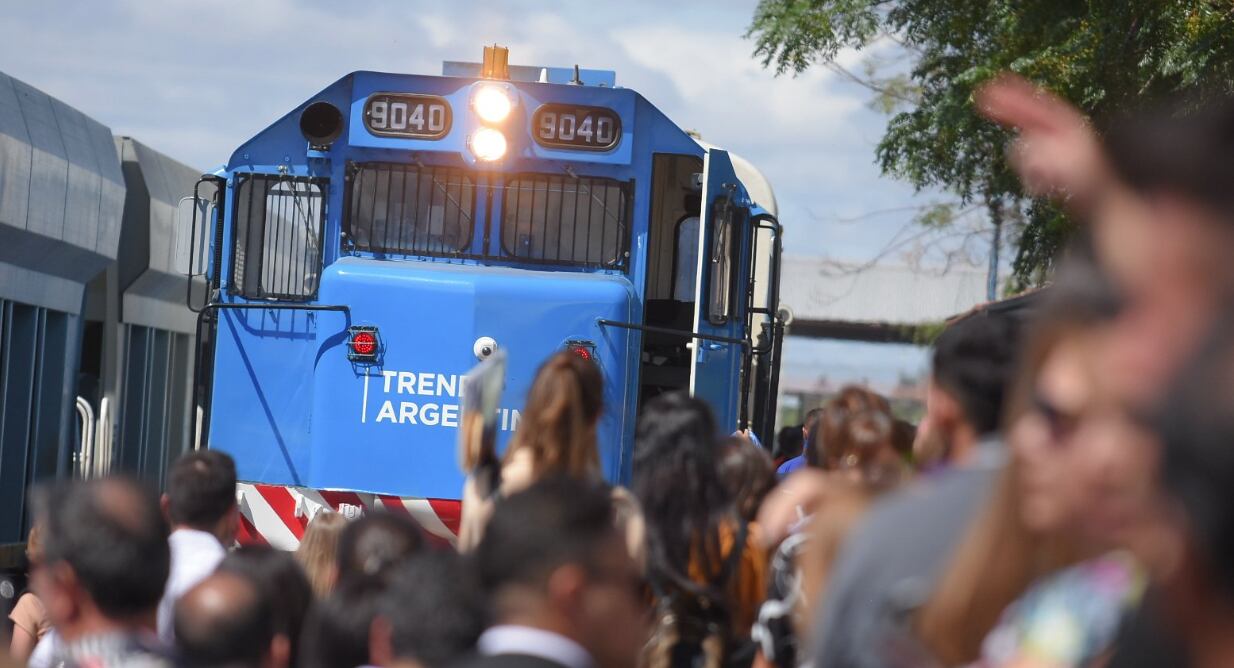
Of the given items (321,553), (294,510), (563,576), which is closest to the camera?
(563,576)

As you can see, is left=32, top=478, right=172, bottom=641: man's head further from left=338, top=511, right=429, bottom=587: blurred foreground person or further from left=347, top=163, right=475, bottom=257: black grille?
left=347, top=163, right=475, bottom=257: black grille

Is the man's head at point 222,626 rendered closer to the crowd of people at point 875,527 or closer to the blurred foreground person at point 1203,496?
Result: the crowd of people at point 875,527

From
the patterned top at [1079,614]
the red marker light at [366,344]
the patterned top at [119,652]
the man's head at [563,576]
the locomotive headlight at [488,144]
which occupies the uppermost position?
the locomotive headlight at [488,144]

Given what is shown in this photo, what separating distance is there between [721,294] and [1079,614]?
784 cm

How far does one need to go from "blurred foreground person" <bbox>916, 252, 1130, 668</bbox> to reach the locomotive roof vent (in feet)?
25.4

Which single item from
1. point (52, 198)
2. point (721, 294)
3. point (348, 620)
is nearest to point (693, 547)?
point (348, 620)

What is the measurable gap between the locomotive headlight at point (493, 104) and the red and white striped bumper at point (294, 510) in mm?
2261

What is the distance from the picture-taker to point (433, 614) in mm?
3195

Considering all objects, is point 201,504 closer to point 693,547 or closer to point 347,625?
point 693,547


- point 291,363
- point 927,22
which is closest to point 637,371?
point 291,363

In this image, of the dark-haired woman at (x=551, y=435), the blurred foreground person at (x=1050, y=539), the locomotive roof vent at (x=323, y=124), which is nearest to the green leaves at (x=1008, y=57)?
the locomotive roof vent at (x=323, y=124)

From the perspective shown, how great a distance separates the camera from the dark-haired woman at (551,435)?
15.3 ft

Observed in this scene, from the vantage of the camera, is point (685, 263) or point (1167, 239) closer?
point (1167, 239)

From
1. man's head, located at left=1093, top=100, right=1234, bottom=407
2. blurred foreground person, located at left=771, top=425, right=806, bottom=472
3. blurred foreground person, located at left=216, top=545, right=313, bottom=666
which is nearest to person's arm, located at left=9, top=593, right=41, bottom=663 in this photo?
blurred foreground person, located at left=216, top=545, right=313, bottom=666
